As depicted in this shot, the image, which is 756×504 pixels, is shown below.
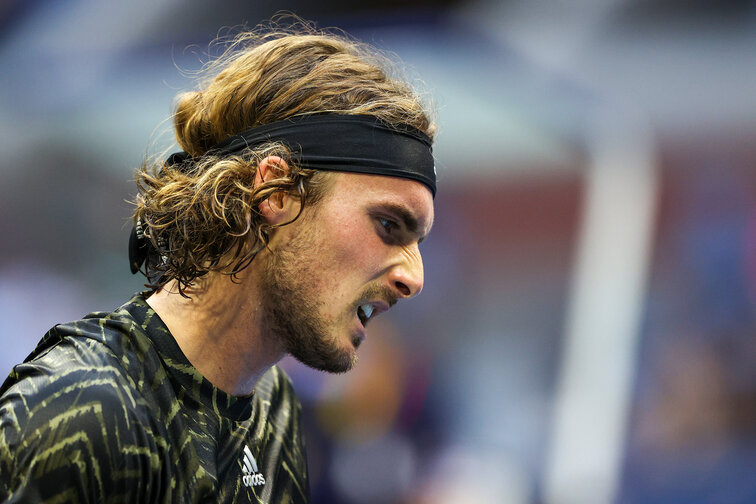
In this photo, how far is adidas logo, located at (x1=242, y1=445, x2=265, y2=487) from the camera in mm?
1448

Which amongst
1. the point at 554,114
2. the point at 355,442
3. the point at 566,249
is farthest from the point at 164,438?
the point at 554,114

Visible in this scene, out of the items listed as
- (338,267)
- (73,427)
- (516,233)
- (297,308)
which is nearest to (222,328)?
(297,308)

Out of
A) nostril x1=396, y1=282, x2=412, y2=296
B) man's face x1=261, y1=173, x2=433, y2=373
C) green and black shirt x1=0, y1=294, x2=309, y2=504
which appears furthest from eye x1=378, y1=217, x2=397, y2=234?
green and black shirt x1=0, y1=294, x2=309, y2=504

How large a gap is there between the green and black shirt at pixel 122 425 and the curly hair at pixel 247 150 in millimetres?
183

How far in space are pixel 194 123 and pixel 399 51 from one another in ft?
4.12

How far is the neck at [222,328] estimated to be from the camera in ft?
4.61

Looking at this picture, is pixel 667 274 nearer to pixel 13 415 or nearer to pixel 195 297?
pixel 195 297

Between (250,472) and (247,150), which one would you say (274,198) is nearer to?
(247,150)

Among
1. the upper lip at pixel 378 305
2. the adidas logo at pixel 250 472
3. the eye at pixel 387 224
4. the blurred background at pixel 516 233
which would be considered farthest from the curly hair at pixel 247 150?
the blurred background at pixel 516 233

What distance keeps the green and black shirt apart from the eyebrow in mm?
510

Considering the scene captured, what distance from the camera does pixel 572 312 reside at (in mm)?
2518

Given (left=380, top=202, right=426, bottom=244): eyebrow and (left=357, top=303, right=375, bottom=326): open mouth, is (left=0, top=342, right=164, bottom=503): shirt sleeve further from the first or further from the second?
(left=380, top=202, right=426, bottom=244): eyebrow

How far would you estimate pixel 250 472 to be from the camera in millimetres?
1475

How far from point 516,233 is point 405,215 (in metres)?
1.20
